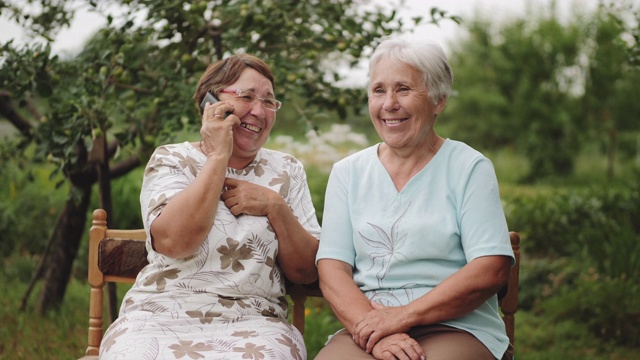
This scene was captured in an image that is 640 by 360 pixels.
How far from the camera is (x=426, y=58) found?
104 inches

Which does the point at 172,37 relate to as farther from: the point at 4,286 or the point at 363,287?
the point at 4,286

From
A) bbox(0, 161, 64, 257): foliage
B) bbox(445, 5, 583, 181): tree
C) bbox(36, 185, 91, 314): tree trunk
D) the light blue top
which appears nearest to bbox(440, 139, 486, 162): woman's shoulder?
the light blue top

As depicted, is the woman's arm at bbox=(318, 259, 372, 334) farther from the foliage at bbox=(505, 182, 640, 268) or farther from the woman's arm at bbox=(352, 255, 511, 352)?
the foliage at bbox=(505, 182, 640, 268)

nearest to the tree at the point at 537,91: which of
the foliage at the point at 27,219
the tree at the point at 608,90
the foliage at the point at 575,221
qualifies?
the tree at the point at 608,90

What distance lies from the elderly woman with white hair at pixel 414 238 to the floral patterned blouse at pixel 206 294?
0.77ft

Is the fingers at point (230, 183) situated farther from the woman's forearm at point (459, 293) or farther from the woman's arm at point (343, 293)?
the woman's forearm at point (459, 293)

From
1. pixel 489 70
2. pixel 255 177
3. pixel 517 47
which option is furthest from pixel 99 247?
pixel 489 70

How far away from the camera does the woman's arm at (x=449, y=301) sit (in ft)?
8.17

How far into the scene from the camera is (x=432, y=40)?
271 cm

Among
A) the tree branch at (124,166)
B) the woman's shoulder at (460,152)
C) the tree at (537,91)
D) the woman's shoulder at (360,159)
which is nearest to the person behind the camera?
the woman's shoulder at (460,152)

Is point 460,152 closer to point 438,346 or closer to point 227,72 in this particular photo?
point 438,346

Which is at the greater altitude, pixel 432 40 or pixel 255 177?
pixel 432 40

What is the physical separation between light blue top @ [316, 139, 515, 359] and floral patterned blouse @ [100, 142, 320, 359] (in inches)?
11.2

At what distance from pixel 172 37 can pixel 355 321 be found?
2.13 m
